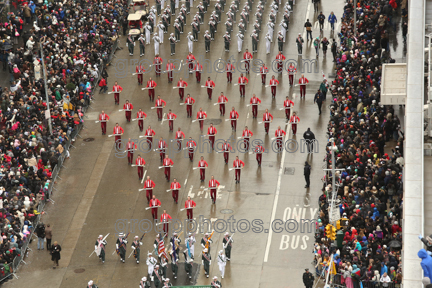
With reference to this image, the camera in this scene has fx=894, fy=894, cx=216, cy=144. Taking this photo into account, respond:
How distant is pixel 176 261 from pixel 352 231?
7.15 meters

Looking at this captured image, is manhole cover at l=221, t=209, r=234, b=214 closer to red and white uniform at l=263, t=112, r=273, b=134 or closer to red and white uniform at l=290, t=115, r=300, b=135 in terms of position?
red and white uniform at l=263, t=112, r=273, b=134

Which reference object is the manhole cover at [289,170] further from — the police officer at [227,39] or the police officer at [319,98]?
the police officer at [227,39]

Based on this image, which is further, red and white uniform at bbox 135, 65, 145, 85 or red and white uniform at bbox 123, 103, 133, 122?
red and white uniform at bbox 135, 65, 145, 85

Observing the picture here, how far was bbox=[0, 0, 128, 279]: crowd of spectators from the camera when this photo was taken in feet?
123

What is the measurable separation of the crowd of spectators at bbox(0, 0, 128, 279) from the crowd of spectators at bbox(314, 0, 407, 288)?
40.4ft

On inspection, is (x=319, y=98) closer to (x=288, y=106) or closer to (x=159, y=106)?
(x=288, y=106)

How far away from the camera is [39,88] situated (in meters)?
44.4

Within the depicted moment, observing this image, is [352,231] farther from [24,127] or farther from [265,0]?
[265,0]

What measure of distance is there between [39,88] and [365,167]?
17713mm

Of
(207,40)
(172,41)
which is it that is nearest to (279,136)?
(207,40)

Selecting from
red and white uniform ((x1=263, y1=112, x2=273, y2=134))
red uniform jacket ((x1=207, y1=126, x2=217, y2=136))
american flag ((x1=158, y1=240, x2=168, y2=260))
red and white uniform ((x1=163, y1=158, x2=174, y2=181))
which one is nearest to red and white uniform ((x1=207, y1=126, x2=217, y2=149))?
red uniform jacket ((x1=207, y1=126, x2=217, y2=136))

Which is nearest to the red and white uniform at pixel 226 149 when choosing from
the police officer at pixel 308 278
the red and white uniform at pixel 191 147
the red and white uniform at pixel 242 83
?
the red and white uniform at pixel 191 147

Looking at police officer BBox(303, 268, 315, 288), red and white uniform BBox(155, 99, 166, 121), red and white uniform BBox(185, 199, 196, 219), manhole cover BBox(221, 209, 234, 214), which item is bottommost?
police officer BBox(303, 268, 315, 288)

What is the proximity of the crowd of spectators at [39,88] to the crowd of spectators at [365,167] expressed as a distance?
1231cm
